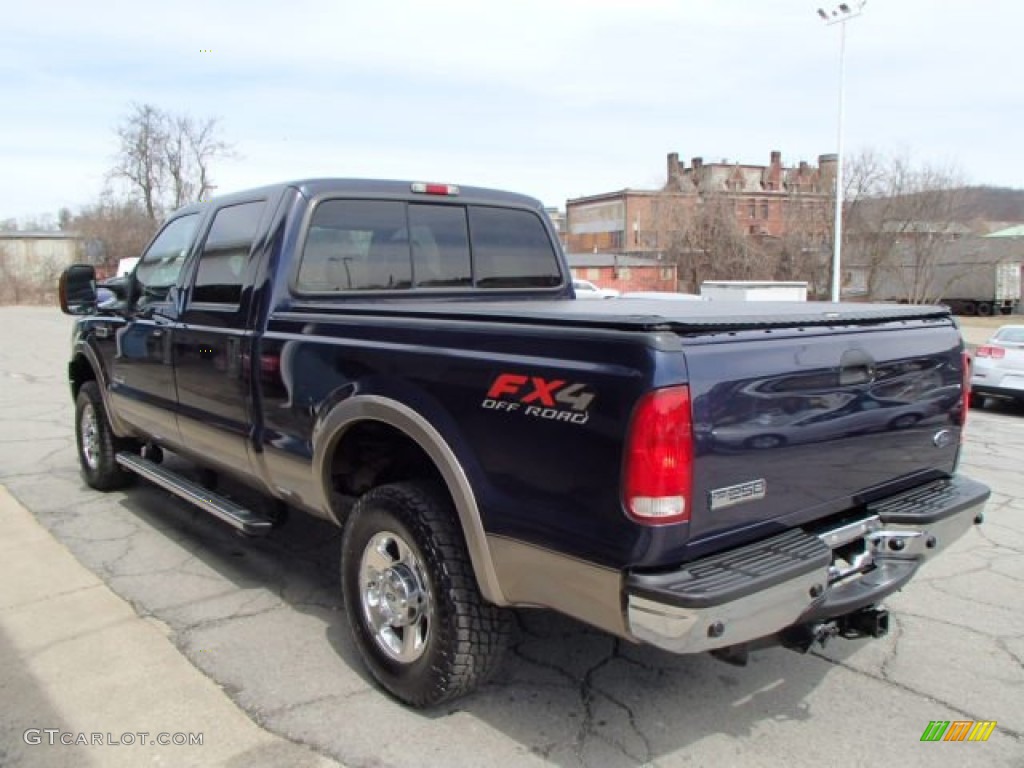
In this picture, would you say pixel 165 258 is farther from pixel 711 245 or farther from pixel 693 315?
pixel 711 245

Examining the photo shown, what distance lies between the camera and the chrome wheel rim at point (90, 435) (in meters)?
6.04

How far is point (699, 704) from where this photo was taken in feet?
Result: 10.4

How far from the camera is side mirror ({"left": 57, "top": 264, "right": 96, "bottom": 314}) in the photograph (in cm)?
549

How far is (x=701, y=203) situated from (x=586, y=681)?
141ft

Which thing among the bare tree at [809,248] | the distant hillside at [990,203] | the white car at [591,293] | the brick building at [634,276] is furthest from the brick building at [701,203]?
the white car at [591,293]

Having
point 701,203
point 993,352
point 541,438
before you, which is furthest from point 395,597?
point 701,203

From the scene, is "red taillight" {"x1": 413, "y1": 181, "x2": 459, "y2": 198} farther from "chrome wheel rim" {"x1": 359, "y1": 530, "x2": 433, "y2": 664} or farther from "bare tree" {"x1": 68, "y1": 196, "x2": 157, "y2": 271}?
"bare tree" {"x1": 68, "y1": 196, "x2": 157, "y2": 271}

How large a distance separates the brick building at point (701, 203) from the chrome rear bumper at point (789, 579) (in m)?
38.3

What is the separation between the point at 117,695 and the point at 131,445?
10.3 feet

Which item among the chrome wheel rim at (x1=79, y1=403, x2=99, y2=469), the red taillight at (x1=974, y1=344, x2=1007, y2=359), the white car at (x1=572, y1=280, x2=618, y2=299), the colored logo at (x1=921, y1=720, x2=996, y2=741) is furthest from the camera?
the red taillight at (x1=974, y1=344, x2=1007, y2=359)

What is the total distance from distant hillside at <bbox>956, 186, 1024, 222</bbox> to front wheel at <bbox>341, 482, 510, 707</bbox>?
40.7 meters

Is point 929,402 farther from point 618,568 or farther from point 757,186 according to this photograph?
point 757,186

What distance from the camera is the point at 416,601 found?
9.98 feet

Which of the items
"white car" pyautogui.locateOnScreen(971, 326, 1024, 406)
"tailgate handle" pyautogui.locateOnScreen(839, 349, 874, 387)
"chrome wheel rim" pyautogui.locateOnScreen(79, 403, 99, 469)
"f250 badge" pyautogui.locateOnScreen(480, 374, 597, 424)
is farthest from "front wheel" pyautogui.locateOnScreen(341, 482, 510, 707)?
"white car" pyautogui.locateOnScreen(971, 326, 1024, 406)
